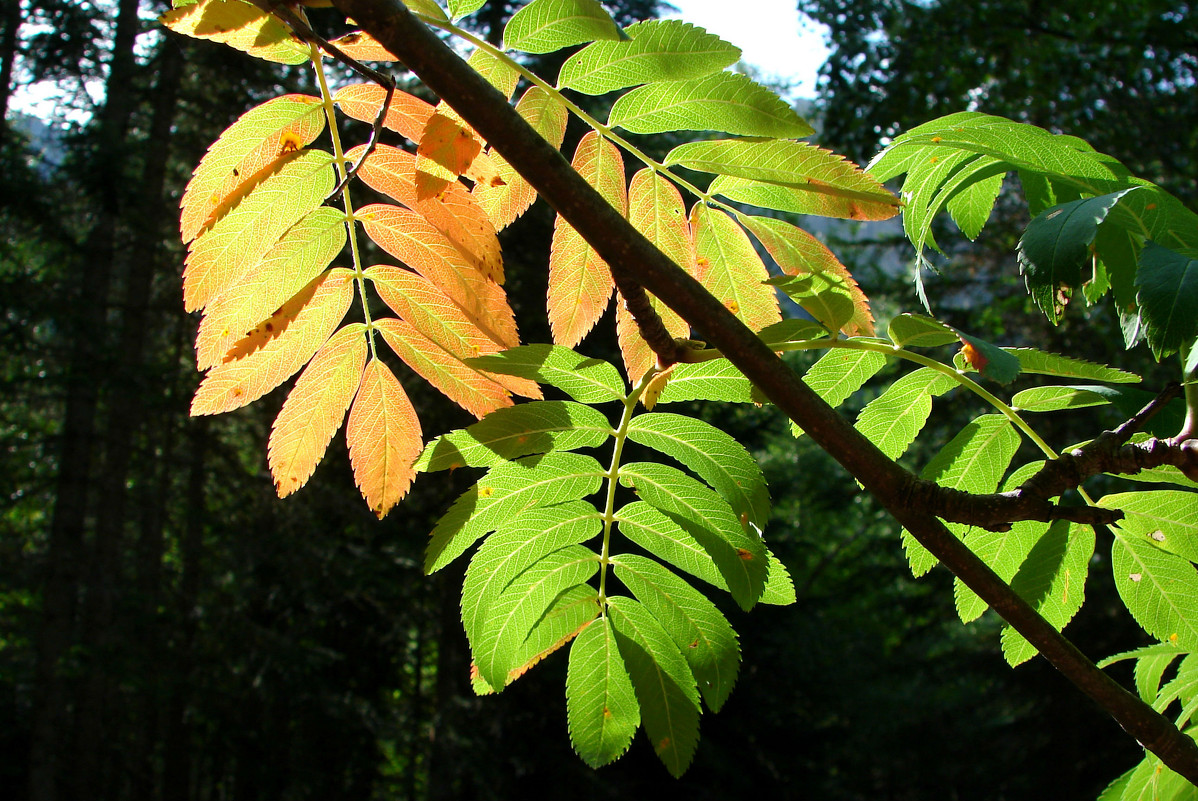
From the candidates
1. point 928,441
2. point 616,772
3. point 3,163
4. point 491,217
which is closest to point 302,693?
point 616,772

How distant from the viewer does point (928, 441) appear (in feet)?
41.8

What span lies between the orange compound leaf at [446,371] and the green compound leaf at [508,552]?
13cm

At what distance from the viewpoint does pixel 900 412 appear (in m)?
1.04

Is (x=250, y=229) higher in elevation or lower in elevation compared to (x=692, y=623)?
higher

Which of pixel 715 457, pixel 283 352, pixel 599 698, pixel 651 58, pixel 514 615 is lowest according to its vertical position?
pixel 599 698

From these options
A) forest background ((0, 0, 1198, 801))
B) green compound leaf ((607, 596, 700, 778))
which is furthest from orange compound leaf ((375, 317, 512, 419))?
forest background ((0, 0, 1198, 801))

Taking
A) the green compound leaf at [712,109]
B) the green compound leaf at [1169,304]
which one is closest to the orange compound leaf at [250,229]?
the green compound leaf at [712,109]

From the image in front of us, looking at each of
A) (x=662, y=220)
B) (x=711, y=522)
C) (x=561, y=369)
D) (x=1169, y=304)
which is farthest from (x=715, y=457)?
(x=1169, y=304)

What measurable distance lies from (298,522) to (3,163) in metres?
5.14

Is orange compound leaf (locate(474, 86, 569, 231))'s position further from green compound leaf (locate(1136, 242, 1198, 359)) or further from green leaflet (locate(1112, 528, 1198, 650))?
green leaflet (locate(1112, 528, 1198, 650))

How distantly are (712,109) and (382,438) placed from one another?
51cm

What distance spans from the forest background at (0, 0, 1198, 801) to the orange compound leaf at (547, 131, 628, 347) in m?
7.29

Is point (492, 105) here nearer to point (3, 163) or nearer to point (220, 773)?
point (3, 163)

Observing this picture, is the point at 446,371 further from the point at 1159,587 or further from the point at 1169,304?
the point at 1159,587
